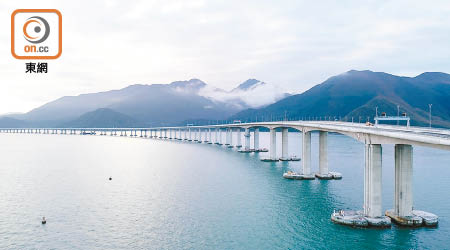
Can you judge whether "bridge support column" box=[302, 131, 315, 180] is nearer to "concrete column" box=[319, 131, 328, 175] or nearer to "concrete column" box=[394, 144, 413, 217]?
"concrete column" box=[319, 131, 328, 175]

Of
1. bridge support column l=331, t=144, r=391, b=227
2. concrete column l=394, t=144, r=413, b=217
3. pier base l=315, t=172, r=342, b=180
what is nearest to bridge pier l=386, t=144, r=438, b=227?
concrete column l=394, t=144, r=413, b=217

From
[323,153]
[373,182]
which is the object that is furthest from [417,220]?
[323,153]

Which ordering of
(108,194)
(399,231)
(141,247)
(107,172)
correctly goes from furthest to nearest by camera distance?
1. (107,172)
2. (108,194)
3. (399,231)
4. (141,247)

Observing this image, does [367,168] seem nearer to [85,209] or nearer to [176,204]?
[176,204]

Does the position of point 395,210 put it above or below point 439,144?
below

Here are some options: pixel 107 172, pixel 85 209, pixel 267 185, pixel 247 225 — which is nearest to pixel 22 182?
pixel 107 172
